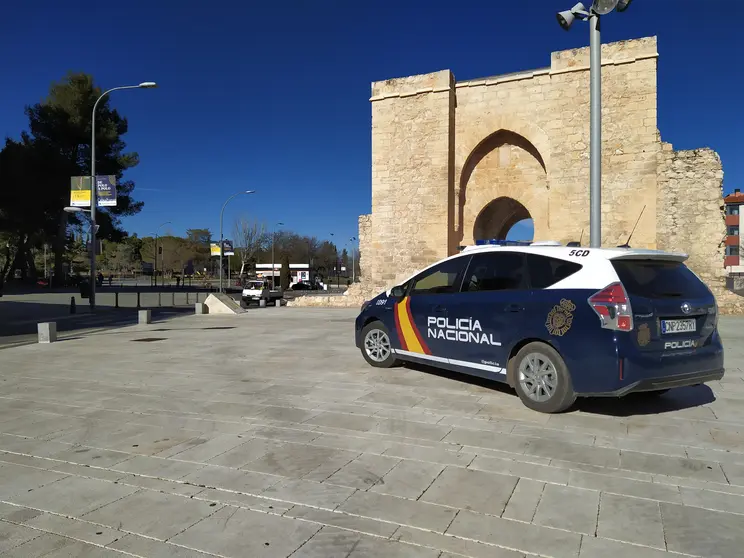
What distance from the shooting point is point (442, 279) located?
6.69 metres

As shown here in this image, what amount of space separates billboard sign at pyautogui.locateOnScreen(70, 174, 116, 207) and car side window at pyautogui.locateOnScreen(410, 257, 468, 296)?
707 inches

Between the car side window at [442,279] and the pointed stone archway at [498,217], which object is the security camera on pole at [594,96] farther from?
the pointed stone archway at [498,217]

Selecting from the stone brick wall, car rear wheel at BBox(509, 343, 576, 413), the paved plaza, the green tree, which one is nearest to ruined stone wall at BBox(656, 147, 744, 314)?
the stone brick wall

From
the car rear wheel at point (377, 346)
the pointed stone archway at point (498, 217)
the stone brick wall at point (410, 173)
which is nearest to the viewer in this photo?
the car rear wheel at point (377, 346)

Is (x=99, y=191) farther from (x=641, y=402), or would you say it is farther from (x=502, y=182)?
(x=641, y=402)

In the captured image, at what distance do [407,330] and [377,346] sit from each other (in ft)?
2.79

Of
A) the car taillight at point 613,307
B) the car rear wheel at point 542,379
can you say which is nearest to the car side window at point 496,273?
the car rear wheel at point 542,379

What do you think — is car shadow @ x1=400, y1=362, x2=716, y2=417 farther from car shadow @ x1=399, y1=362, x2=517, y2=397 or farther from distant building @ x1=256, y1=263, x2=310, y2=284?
distant building @ x1=256, y1=263, x2=310, y2=284

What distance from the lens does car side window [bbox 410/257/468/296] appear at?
21.3 ft

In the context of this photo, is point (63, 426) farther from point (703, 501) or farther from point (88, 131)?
point (88, 131)

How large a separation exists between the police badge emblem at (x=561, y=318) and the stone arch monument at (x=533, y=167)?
1868 cm

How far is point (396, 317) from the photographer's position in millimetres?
7250

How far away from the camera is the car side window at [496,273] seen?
5.66 metres

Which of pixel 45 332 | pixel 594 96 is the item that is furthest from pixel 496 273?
pixel 45 332
